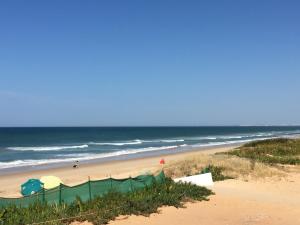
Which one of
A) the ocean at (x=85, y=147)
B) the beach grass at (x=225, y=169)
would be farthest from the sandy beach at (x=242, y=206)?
the ocean at (x=85, y=147)

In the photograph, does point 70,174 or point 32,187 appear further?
point 70,174

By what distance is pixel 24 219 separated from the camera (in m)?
12.0

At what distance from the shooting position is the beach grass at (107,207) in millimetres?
12289

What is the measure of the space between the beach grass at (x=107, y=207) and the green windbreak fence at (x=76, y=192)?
46 cm

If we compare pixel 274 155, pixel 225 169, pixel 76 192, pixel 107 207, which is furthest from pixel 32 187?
pixel 274 155

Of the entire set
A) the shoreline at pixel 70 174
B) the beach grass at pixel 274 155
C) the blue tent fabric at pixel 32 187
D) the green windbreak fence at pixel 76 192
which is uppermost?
the beach grass at pixel 274 155

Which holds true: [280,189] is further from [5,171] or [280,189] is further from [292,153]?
[5,171]

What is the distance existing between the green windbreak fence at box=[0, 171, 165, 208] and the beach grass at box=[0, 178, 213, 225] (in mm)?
459

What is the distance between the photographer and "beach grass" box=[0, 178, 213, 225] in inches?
484

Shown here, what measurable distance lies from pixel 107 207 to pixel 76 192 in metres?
1.30

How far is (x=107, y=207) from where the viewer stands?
13.6 m

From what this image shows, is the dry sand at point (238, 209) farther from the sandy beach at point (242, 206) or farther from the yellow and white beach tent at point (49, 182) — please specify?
the yellow and white beach tent at point (49, 182)

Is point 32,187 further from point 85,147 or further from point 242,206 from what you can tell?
point 85,147

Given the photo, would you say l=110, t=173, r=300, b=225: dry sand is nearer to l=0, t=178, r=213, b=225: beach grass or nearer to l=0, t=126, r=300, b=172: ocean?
l=0, t=178, r=213, b=225: beach grass
